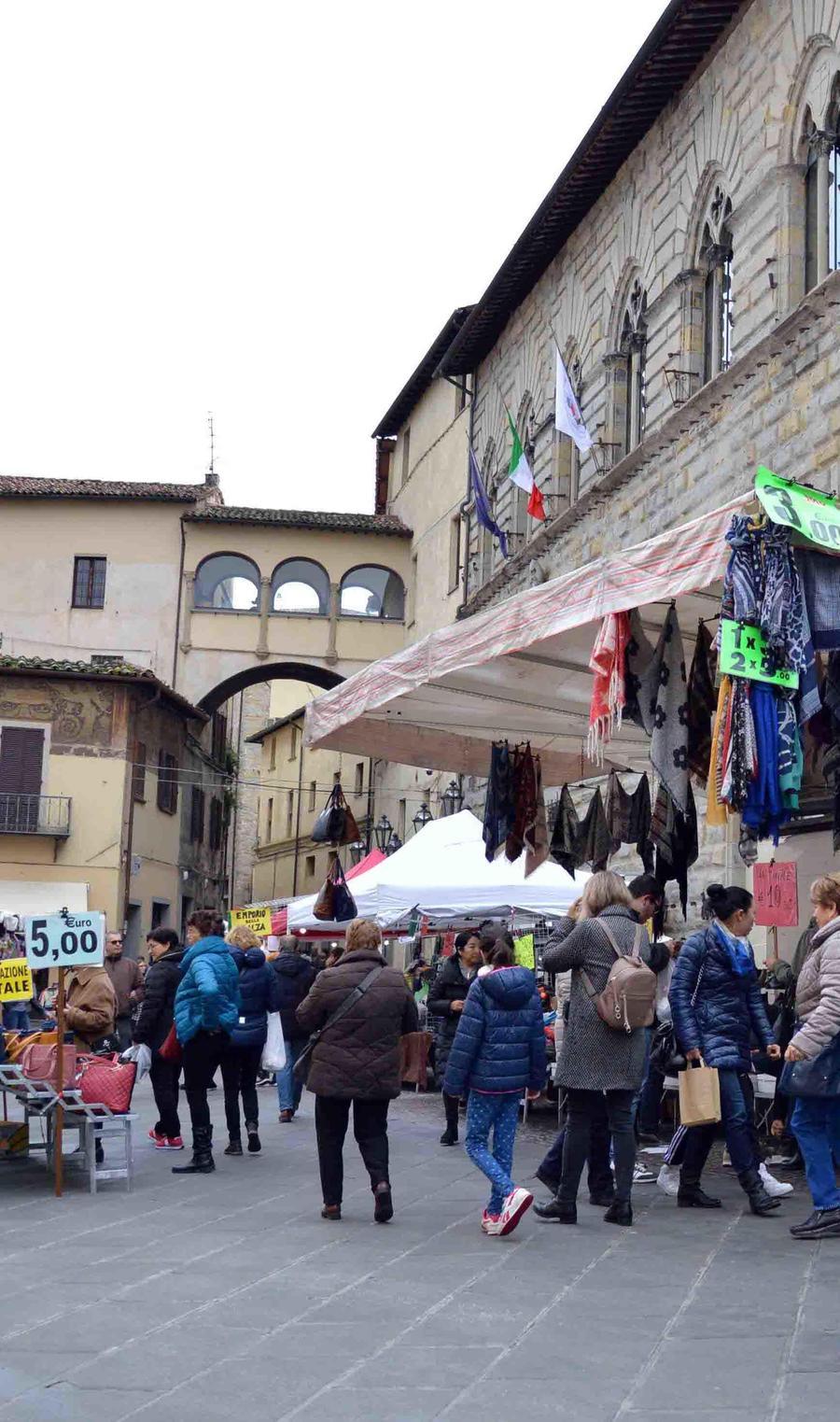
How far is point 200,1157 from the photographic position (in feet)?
33.3

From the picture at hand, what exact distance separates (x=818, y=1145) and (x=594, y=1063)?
1.07m

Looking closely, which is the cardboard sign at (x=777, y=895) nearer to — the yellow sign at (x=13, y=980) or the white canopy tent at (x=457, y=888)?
the white canopy tent at (x=457, y=888)

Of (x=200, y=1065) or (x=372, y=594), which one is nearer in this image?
(x=200, y=1065)

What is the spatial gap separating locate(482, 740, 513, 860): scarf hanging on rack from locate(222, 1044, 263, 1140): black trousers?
2.34 metres

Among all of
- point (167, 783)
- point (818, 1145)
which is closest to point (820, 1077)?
point (818, 1145)

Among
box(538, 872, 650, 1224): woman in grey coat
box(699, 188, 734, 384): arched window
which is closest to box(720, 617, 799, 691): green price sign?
box(538, 872, 650, 1224): woman in grey coat

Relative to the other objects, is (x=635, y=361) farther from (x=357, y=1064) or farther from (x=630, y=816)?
(x=357, y=1064)

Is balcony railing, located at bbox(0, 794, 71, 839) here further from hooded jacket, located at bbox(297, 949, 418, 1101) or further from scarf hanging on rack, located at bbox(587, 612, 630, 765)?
scarf hanging on rack, located at bbox(587, 612, 630, 765)

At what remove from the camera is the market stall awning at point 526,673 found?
301 inches

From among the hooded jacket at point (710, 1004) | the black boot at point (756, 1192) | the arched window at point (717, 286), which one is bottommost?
the black boot at point (756, 1192)

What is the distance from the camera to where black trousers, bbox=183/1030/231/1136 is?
9.98 metres

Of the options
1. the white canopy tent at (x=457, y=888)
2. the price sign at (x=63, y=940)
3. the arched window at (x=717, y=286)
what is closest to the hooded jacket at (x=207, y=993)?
the price sign at (x=63, y=940)

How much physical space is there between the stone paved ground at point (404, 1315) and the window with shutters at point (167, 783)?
27.3 metres

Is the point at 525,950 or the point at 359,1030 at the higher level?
the point at 525,950
